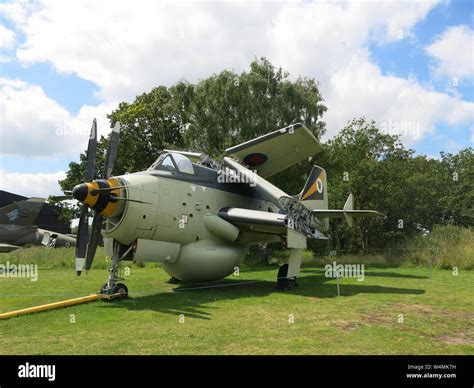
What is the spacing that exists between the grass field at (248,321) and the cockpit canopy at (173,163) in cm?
429

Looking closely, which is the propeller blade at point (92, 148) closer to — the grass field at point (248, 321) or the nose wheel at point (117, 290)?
the nose wheel at point (117, 290)

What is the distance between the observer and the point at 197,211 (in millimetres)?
13977

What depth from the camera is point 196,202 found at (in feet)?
46.0

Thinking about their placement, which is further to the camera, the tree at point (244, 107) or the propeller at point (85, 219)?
the tree at point (244, 107)

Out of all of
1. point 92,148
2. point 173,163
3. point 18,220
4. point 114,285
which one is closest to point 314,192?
point 173,163

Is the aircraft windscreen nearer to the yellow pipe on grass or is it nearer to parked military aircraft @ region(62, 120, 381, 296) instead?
parked military aircraft @ region(62, 120, 381, 296)

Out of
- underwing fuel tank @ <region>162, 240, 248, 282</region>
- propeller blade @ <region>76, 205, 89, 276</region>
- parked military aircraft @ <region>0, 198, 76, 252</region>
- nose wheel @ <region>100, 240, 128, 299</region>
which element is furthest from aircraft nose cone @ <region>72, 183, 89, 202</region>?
parked military aircraft @ <region>0, 198, 76, 252</region>

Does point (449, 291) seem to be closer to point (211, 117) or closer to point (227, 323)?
point (227, 323)

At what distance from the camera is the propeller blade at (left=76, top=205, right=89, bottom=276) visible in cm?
1127

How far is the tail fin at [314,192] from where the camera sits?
58.1 feet

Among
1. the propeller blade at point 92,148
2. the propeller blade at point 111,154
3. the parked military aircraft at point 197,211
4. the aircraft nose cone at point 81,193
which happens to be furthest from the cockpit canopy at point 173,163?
the aircraft nose cone at point 81,193

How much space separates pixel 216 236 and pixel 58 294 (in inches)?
229

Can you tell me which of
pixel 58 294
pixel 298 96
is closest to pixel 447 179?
pixel 298 96
